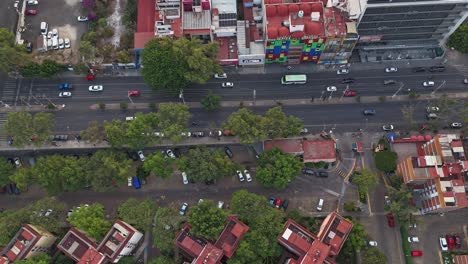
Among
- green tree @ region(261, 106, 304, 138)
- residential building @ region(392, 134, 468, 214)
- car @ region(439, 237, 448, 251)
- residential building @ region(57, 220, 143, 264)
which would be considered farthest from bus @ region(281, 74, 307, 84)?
residential building @ region(57, 220, 143, 264)

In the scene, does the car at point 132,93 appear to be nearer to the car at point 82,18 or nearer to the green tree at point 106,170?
the green tree at point 106,170

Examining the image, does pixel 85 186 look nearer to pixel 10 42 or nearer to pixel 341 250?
pixel 10 42

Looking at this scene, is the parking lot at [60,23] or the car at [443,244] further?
the parking lot at [60,23]

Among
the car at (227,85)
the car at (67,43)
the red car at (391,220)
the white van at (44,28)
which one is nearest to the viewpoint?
the red car at (391,220)

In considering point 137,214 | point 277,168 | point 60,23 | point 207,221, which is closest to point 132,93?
point 60,23

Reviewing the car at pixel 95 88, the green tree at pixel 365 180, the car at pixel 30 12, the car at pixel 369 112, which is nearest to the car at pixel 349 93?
the car at pixel 369 112

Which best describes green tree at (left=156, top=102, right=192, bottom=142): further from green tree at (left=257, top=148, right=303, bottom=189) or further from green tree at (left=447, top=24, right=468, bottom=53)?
green tree at (left=447, top=24, right=468, bottom=53)

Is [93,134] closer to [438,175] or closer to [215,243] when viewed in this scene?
[215,243]
